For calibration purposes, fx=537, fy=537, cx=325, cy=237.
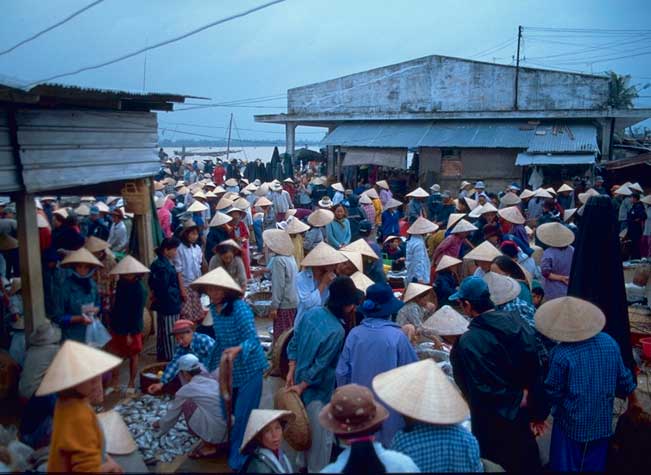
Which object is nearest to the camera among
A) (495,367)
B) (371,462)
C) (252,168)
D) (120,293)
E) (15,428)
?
(371,462)

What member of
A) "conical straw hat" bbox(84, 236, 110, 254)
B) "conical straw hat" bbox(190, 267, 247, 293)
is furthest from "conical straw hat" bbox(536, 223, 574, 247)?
"conical straw hat" bbox(84, 236, 110, 254)

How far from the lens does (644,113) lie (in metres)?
16.9

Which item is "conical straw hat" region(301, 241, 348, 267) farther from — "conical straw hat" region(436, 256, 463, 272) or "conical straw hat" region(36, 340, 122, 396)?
"conical straw hat" region(36, 340, 122, 396)

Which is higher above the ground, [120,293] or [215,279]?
[215,279]

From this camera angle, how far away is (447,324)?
461 cm

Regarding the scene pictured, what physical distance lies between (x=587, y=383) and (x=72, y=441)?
3299mm

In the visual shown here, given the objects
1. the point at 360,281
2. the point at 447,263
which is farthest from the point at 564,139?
the point at 360,281

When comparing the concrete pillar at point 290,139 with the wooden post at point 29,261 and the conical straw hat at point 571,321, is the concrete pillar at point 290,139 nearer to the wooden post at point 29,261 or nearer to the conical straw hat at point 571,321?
the wooden post at point 29,261

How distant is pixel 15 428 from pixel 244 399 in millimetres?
2204

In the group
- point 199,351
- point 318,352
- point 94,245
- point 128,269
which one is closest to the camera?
point 318,352

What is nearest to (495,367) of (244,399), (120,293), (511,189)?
(244,399)

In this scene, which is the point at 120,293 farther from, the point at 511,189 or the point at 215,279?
the point at 511,189

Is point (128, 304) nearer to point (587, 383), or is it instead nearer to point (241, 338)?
point (241, 338)

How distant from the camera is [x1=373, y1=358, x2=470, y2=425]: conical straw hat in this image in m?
2.75
